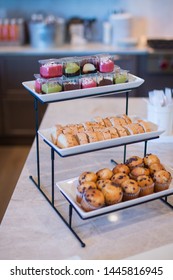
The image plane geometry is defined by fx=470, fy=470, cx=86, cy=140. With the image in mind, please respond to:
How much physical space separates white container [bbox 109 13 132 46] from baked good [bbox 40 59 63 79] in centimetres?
265

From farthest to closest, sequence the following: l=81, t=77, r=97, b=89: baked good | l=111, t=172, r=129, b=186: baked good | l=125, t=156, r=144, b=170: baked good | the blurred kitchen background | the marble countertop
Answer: the blurred kitchen background → l=81, t=77, r=97, b=89: baked good → l=125, t=156, r=144, b=170: baked good → l=111, t=172, r=129, b=186: baked good → the marble countertop

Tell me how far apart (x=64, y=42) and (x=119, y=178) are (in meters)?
3.18

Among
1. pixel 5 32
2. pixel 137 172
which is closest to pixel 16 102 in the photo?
pixel 5 32

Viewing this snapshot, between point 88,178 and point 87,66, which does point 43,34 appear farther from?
point 88,178

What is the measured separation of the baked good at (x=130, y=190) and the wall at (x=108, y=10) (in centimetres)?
324

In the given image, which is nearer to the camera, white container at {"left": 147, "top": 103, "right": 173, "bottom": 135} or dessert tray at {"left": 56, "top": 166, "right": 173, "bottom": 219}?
dessert tray at {"left": 56, "top": 166, "right": 173, "bottom": 219}

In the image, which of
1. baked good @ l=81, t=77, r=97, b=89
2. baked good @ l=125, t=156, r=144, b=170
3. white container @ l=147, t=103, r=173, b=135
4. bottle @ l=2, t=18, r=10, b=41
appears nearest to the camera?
baked good @ l=125, t=156, r=144, b=170

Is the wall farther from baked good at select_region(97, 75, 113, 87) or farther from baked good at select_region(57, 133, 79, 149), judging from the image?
baked good at select_region(57, 133, 79, 149)

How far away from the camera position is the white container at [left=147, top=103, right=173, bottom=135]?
232 cm

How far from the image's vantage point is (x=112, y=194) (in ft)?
5.07

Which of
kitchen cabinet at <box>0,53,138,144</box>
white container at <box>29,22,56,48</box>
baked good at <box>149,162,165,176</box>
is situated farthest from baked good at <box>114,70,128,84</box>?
white container at <box>29,22,56,48</box>

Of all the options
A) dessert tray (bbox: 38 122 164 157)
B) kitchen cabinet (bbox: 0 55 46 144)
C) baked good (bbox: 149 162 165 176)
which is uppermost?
dessert tray (bbox: 38 122 164 157)

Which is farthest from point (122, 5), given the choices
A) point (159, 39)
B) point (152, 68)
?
point (152, 68)
